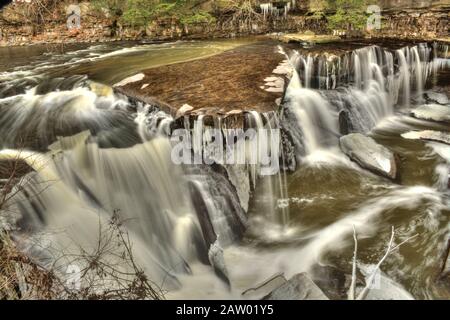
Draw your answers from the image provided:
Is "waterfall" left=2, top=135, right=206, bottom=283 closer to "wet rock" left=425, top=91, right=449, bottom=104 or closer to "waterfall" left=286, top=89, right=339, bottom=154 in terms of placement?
"waterfall" left=286, top=89, right=339, bottom=154

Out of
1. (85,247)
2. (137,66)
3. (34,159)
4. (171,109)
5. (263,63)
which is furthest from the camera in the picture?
(137,66)

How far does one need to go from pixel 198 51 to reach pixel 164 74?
281 centimetres

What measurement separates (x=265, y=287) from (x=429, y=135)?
18.0 feet

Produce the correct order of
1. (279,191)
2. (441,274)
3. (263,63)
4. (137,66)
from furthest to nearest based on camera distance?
(137,66), (263,63), (279,191), (441,274)

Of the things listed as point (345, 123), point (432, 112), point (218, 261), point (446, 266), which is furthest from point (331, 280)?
point (432, 112)

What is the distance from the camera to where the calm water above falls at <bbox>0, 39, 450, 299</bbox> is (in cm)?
534

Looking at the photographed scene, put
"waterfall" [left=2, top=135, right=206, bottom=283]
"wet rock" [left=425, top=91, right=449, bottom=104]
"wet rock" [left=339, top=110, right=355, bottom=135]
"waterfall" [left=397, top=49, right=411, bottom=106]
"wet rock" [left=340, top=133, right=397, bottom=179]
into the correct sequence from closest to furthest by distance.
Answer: "waterfall" [left=2, top=135, right=206, bottom=283], "wet rock" [left=340, top=133, right=397, bottom=179], "wet rock" [left=339, top=110, right=355, bottom=135], "waterfall" [left=397, top=49, right=411, bottom=106], "wet rock" [left=425, top=91, right=449, bottom=104]

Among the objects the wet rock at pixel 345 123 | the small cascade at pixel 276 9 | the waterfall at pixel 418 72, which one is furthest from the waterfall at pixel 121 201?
the small cascade at pixel 276 9

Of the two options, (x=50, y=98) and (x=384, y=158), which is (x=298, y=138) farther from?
(x=50, y=98)

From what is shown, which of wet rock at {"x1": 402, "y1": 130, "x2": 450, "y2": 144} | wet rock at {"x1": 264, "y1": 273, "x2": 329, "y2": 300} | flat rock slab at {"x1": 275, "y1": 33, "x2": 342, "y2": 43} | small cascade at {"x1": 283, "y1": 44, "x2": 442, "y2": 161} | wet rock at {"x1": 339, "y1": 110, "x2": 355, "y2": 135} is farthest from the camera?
flat rock slab at {"x1": 275, "y1": 33, "x2": 342, "y2": 43}

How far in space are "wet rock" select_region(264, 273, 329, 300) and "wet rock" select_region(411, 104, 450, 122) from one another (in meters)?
6.92

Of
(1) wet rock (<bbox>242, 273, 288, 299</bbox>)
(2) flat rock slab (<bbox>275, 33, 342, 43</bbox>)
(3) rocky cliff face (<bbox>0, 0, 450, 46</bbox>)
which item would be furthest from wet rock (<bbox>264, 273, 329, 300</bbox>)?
(3) rocky cliff face (<bbox>0, 0, 450, 46</bbox>)

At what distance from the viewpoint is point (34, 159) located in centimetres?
590
